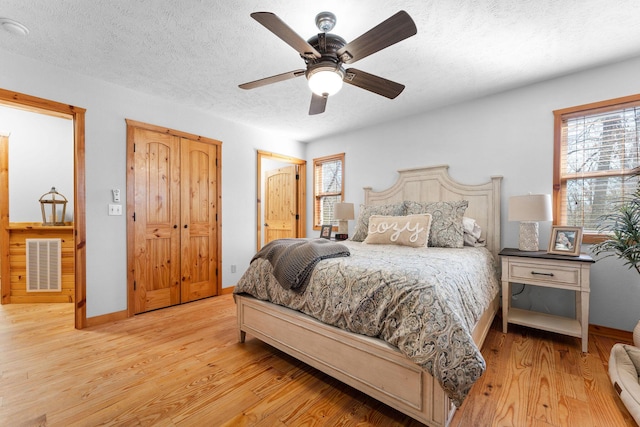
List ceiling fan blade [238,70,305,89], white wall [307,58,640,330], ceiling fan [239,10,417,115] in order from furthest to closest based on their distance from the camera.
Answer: white wall [307,58,640,330], ceiling fan blade [238,70,305,89], ceiling fan [239,10,417,115]

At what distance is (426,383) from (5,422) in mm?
2165

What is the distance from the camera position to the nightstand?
7.08 feet

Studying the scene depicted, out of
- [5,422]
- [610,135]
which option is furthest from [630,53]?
[5,422]

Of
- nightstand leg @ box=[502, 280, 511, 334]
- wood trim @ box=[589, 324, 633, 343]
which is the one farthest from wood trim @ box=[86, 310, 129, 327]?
wood trim @ box=[589, 324, 633, 343]

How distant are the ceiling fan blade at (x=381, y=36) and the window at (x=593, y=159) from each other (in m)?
2.24

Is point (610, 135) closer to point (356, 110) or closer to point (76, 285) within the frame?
point (356, 110)

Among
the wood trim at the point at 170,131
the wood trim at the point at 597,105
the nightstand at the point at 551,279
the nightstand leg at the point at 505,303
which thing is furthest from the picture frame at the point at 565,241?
the wood trim at the point at 170,131

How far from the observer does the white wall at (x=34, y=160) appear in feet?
11.9

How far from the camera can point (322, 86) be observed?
1757mm

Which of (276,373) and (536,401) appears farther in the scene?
(276,373)

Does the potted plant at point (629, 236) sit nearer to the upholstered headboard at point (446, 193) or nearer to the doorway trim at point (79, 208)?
the upholstered headboard at point (446, 193)

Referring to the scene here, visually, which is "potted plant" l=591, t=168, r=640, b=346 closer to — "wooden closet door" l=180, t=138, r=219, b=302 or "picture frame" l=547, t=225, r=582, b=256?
A: "picture frame" l=547, t=225, r=582, b=256

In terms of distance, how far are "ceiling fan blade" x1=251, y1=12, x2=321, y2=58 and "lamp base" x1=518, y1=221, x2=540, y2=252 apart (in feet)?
7.92

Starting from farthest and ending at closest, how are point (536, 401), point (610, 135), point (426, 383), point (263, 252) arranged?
1. point (610, 135)
2. point (263, 252)
3. point (536, 401)
4. point (426, 383)
